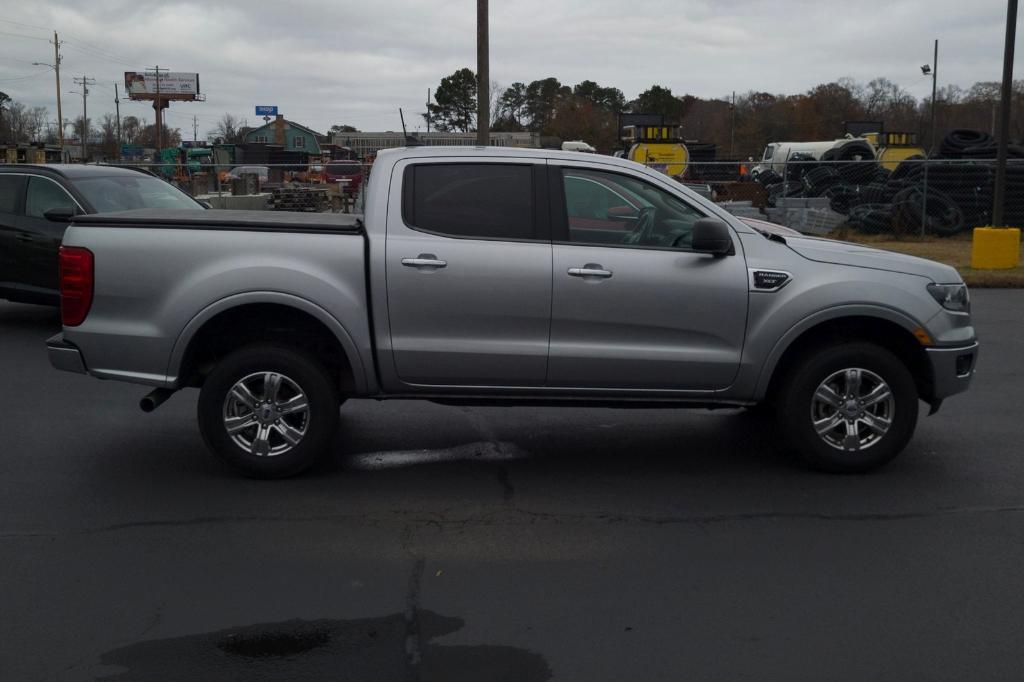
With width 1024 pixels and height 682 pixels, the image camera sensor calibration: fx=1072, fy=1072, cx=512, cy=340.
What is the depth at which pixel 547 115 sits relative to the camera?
327ft

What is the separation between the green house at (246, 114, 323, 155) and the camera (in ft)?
264

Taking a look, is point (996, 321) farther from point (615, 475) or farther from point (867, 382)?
point (615, 475)

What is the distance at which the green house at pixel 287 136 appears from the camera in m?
80.6

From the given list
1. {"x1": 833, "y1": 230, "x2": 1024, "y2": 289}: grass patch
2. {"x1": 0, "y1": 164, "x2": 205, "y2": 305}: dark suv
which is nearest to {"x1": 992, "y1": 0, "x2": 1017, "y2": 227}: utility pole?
{"x1": 833, "y1": 230, "x2": 1024, "y2": 289}: grass patch

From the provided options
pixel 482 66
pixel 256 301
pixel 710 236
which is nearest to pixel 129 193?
pixel 256 301

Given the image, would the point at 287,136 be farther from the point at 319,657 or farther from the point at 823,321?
the point at 319,657

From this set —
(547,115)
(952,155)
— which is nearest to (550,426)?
(952,155)

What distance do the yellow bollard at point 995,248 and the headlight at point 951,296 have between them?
11976 millimetres

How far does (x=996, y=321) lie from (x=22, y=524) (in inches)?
437

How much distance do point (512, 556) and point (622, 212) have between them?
2.32 m

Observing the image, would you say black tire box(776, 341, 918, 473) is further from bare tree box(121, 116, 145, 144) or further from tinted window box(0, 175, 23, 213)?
bare tree box(121, 116, 145, 144)

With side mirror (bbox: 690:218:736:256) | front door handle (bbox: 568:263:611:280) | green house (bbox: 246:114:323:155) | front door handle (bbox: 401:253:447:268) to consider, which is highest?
green house (bbox: 246:114:323:155)

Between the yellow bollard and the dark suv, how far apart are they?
508 inches

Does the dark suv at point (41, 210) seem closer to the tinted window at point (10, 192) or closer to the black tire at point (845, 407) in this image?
the tinted window at point (10, 192)
